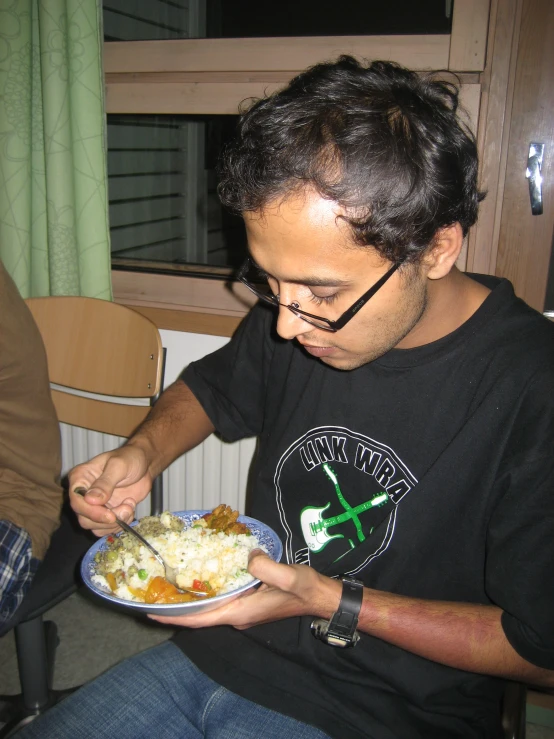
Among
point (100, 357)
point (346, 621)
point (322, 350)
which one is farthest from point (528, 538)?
point (100, 357)

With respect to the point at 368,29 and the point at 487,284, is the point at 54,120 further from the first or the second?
the point at 487,284

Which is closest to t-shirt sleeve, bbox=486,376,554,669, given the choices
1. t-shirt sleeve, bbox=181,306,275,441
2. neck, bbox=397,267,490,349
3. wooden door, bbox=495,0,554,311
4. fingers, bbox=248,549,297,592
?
neck, bbox=397,267,490,349

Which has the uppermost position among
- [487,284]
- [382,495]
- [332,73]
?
[332,73]

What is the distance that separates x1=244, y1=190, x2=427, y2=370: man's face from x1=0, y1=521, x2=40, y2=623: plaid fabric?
2.60 ft

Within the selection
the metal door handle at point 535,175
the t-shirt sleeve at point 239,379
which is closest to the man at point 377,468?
the t-shirt sleeve at point 239,379

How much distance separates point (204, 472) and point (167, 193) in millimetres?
1283

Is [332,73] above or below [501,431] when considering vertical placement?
above

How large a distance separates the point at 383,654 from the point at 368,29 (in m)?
1.61

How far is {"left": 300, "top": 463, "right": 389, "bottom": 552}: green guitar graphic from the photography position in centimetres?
107

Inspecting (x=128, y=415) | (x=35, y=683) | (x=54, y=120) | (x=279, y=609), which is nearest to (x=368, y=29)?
(x=54, y=120)

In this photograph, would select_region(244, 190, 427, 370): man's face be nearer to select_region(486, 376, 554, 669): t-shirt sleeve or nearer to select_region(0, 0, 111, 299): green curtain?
select_region(486, 376, 554, 669): t-shirt sleeve

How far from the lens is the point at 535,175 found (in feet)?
5.33

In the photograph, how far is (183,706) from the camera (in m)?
1.01

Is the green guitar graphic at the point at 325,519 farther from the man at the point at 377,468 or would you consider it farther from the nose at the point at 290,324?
the nose at the point at 290,324
